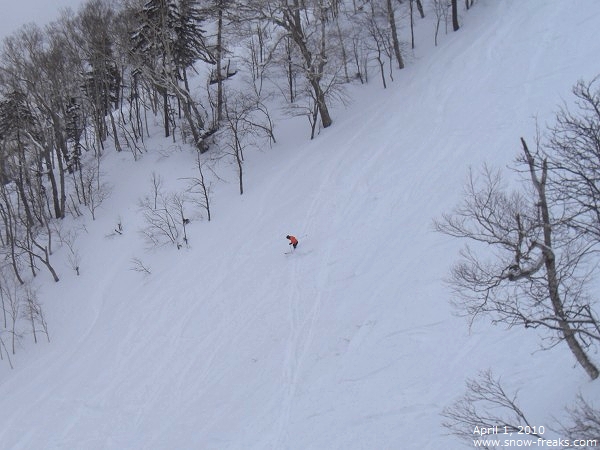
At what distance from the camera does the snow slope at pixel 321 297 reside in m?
14.5

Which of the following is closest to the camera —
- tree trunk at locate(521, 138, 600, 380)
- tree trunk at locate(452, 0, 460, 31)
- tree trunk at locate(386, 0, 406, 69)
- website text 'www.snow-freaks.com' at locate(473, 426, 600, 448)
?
tree trunk at locate(521, 138, 600, 380)

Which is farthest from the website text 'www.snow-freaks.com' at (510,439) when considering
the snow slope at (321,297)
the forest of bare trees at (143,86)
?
the forest of bare trees at (143,86)

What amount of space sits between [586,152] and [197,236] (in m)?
21.4

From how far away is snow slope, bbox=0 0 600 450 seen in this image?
14492 millimetres

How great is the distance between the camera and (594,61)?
74.6 feet

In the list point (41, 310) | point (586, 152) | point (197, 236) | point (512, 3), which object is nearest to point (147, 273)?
point (197, 236)

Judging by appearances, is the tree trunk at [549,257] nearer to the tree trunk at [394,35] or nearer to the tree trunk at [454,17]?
the tree trunk at [394,35]

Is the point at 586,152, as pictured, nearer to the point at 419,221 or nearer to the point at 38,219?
the point at 419,221

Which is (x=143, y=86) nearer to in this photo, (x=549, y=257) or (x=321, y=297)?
(x=321, y=297)

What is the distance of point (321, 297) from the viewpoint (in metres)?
19.6

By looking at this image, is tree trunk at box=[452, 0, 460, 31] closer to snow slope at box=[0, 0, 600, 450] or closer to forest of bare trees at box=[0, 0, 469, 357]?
snow slope at box=[0, 0, 600, 450]

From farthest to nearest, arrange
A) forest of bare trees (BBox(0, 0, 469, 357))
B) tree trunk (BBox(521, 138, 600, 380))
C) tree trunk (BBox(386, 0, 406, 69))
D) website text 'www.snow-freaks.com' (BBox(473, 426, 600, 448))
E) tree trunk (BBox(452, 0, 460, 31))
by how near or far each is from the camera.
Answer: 1. tree trunk (BBox(452, 0, 460, 31))
2. tree trunk (BBox(386, 0, 406, 69))
3. forest of bare trees (BBox(0, 0, 469, 357))
4. website text 'www.snow-freaks.com' (BBox(473, 426, 600, 448))
5. tree trunk (BBox(521, 138, 600, 380))

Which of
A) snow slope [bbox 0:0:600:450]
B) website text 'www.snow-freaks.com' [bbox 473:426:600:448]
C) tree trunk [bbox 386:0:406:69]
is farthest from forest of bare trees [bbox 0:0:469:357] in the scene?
website text 'www.snow-freaks.com' [bbox 473:426:600:448]

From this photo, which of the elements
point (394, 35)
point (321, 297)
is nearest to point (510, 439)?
point (321, 297)
